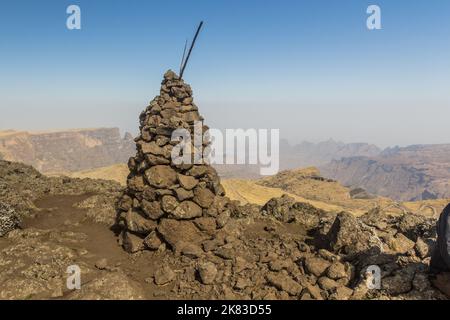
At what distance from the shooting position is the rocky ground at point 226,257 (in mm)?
9555

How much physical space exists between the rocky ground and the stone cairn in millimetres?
121

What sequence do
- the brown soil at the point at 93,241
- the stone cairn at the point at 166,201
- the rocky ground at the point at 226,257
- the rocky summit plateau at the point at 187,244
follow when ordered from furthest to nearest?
the stone cairn at the point at 166,201, the brown soil at the point at 93,241, the rocky summit plateau at the point at 187,244, the rocky ground at the point at 226,257

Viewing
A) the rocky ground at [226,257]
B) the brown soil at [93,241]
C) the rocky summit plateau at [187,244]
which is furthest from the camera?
the brown soil at [93,241]

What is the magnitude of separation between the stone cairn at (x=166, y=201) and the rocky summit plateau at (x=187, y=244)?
0.04m

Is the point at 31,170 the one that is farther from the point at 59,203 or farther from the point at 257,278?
the point at 257,278

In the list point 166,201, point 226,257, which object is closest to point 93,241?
point 166,201

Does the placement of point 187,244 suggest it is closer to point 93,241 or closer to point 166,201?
point 166,201

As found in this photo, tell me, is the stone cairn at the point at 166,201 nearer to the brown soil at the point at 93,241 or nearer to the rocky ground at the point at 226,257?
the rocky ground at the point at 226,257

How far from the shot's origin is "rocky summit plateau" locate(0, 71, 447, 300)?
974 centimetres

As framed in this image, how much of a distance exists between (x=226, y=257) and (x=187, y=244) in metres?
1.72

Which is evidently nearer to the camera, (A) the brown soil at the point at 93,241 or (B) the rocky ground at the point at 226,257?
(B) the rocky ground at the point at 226,257

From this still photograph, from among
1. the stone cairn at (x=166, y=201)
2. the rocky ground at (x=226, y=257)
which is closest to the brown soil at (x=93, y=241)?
the rocky ground at (x=226, y=257)

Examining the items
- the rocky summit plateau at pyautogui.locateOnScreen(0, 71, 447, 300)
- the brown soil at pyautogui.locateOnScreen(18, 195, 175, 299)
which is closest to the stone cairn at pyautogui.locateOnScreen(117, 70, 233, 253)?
the rocky summit plateau at pyautogui.locateOnScreen(0, 71, 447, 300)

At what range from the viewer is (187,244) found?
1275cm
